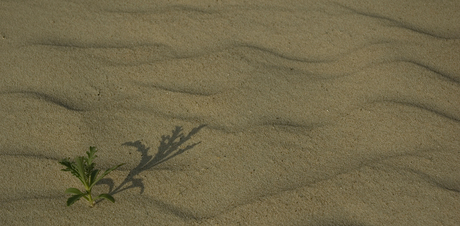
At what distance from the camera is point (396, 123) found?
2014mm

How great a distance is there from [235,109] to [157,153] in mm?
344

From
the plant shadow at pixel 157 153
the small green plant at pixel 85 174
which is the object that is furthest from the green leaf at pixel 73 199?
the plant shadow at pixel 157 153

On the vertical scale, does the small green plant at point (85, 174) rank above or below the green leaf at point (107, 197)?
above

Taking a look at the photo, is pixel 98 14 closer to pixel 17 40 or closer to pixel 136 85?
pixel 17 40

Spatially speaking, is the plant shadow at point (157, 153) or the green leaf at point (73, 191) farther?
the plant shadow at point (157, 153)

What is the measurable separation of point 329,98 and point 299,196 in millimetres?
505

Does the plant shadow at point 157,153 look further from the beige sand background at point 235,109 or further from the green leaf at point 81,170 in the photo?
the green leaf at point 81,170

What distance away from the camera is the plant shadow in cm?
178

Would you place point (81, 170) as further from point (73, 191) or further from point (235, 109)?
point (235, 109)

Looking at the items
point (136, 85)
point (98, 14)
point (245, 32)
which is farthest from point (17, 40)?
point (245, 32)

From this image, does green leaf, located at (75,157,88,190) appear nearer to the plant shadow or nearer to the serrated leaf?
the serrated leaf

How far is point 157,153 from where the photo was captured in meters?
1.88

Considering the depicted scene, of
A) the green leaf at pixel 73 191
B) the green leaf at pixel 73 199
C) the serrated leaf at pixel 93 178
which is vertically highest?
the serrated leaf at pixel 93 178

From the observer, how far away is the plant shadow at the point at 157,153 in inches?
70.0
